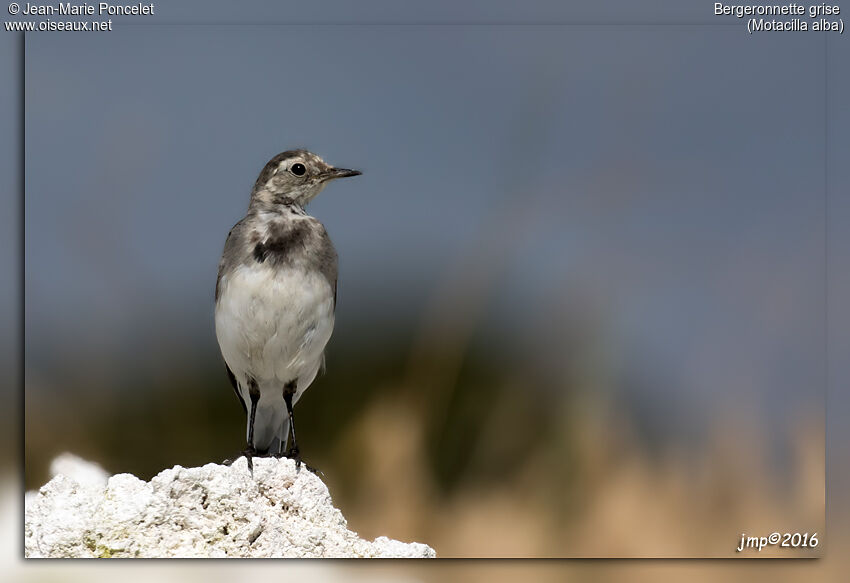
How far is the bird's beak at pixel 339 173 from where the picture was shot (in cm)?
907

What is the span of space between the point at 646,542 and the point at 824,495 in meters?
1.05

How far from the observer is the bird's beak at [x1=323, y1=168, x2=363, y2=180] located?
9.07 meters

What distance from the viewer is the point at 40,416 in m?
8.90

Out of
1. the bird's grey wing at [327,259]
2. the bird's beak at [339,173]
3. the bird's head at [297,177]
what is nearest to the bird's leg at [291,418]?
the bird's grey wing at [327,259]

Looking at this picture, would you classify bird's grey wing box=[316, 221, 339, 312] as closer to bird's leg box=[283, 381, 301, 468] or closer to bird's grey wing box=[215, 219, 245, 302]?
bird's grey wing box=[215, 219, 245, 302]

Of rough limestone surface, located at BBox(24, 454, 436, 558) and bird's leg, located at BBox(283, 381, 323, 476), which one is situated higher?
bird's leg, located at BBox(283, 381, 323, 476)

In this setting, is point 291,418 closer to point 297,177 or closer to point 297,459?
point 297,459

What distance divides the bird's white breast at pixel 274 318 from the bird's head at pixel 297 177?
0.65 metres

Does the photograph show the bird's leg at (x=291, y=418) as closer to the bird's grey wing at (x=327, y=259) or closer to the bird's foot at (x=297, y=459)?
the bird's foot at (x=297, y=459)

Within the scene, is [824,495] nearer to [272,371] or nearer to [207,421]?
[272,371]

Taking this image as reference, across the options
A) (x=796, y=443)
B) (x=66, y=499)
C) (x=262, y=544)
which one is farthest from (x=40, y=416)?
(x=796, y=443)

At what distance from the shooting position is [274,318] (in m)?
8.59

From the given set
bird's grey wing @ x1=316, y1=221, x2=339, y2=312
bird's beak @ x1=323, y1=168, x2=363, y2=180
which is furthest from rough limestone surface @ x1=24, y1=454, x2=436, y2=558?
bird's beak @ x1=323, y1=168, x2=363, y2=180

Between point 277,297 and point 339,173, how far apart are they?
0.99 meters
